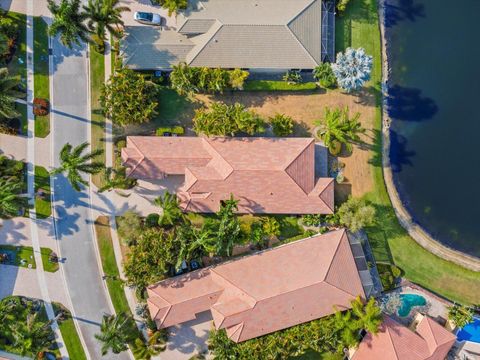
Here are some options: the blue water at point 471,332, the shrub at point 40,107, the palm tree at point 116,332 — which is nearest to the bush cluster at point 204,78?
the shrub at point 40,107

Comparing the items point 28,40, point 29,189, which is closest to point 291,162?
point 29,189

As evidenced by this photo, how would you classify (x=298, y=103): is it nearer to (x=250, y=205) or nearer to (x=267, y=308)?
(x=250, y=205)

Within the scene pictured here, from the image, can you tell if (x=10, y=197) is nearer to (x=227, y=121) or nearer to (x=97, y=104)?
(x=97, y=104)

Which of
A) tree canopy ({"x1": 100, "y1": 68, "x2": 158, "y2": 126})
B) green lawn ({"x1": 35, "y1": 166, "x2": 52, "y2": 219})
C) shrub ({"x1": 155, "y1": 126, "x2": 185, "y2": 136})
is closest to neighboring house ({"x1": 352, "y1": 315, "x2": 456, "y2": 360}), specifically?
shrub ({"x1": 155, "y1": 126, "x2": 185, "y2": 136})

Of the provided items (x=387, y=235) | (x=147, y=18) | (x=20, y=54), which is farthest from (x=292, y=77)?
(x=20, y=54)

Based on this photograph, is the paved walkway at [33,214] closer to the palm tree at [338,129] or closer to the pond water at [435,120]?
the palm tree at [338,129]

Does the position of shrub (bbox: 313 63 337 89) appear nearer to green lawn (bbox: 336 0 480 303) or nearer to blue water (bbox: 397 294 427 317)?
green lawn (bbox: 336 0 480 303)
